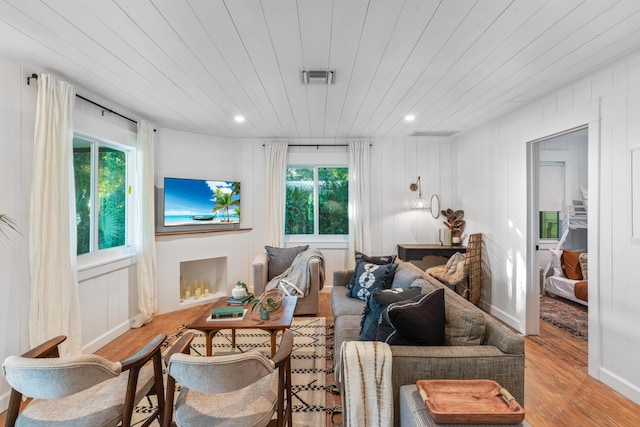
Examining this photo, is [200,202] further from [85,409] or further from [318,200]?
[85,409]

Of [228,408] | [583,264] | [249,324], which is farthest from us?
[583,264]

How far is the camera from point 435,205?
4.76m

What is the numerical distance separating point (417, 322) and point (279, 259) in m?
2.78

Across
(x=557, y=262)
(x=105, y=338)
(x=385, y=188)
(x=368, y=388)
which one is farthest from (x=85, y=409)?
(x=557, y=262)

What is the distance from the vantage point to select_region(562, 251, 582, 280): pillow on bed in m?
4.16

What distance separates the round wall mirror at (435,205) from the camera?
15.6 feet

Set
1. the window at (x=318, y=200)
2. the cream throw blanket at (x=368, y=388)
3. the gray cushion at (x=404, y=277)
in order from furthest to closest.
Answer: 1. the window at (x=318, y=200)
2. the gray cushion at (x=404, y=277)
3. the cream throw blanket at (x=368, y=388)

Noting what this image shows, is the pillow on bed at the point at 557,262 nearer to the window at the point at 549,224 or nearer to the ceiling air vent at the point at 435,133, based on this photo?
the window at the point at 549,224

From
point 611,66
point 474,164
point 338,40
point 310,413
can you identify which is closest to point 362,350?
point 310,413

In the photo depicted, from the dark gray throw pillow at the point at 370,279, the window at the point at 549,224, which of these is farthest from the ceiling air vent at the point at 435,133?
the dark gray throw pillow at the point at 370,279

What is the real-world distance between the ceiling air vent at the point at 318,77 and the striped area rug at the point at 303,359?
96.8 inches

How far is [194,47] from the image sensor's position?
204 centimetres

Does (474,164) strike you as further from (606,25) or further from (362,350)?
(362,350)

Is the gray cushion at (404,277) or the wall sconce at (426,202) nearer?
the gray cushion at (404,277)
